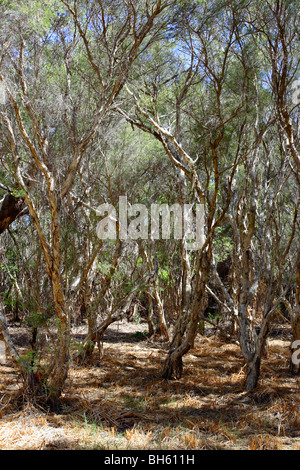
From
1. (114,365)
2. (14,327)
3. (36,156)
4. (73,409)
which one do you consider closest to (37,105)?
(36,156)

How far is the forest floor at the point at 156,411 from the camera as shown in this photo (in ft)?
12.0

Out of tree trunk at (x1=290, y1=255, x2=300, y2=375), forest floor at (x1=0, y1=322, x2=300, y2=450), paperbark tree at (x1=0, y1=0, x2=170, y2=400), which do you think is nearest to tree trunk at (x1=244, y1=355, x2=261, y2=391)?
forest floor at (x1=0, y1=322, x2=300, y2=450)

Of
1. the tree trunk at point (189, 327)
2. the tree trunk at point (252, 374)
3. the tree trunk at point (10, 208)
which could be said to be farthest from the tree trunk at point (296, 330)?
the tree trunk at point (10, 208)

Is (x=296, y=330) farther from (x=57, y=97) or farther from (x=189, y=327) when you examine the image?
(x=57, y=97)

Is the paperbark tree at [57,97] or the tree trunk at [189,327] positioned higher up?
the paperbark tree at [57,97]

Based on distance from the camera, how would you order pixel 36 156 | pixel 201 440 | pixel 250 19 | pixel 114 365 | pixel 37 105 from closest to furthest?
1. pixel 201 440
2. pixel 36 156
3. pixel 37 105
4. pixel 250 19
5. pixel 114 365

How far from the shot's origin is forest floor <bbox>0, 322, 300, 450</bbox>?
364 cm

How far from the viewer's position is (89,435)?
3791 millimetres

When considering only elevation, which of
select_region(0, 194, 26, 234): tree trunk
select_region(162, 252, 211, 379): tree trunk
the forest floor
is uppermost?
select_region(0, 194, 26, 234): tree trunk

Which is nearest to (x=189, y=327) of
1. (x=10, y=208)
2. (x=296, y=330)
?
(x=296, y=330)

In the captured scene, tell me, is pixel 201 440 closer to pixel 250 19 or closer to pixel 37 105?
pixel 37 105

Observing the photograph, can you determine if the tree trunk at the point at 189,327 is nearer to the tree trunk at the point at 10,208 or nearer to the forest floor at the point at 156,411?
the forest floor at the point at 156,411

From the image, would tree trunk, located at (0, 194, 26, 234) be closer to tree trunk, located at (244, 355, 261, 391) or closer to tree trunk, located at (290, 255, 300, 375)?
tree trunk, located at (244, 355, 261, 391)
